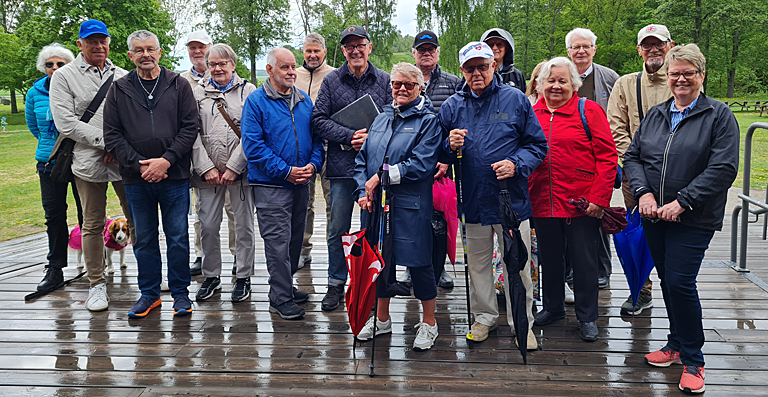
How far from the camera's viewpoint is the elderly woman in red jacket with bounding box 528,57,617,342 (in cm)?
357

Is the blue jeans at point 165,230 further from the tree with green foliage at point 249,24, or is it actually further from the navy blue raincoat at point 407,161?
the tree with green foliage at point 249,24

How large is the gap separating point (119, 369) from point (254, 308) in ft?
4.02

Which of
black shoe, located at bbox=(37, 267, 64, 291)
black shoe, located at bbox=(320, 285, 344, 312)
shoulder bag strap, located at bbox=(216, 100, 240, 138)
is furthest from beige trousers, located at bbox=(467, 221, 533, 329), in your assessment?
black shoe, located at bbox=(37, 267, 64, 291)

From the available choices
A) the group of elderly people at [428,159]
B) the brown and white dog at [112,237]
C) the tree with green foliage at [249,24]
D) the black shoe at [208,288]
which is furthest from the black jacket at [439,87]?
the tree with green foliage at [249,24]

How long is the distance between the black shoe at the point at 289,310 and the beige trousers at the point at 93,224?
1598 millimetres

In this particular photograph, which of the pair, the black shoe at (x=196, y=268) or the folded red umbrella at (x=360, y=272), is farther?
the black shoe at (x=196, y=268)

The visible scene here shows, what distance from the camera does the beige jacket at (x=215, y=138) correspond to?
445 cm

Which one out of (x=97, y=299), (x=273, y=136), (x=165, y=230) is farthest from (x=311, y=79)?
(x=97, y=299)

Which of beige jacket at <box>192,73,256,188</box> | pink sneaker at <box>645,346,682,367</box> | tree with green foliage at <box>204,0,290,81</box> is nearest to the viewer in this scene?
pink sneaker at <box>645,346,682,367</box>

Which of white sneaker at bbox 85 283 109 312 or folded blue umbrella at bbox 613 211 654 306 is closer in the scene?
folded blue umbrella at bbox 613 211 654 306

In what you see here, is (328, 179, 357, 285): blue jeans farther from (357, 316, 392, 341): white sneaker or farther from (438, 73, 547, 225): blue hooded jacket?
(438, 73, 547, 225): blue hooded jacket

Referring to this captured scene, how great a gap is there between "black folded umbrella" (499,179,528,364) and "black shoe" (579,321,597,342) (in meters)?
0.50

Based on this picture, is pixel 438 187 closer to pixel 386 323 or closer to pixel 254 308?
pixel 386 323

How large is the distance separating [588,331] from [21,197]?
45.2 feet
